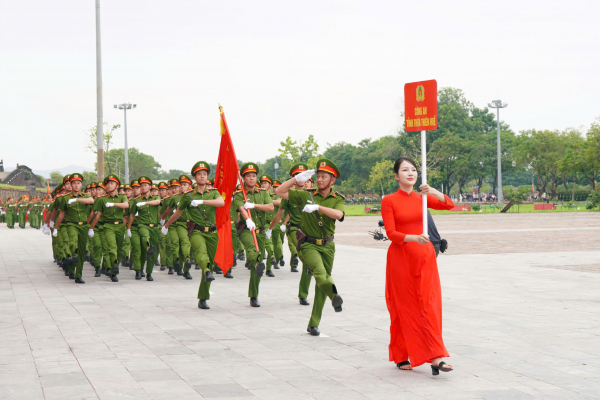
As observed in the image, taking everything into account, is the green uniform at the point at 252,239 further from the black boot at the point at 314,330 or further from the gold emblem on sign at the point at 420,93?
the gold emblem on sign at the point at 420,93

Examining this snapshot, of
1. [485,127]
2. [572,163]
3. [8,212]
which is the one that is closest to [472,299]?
[8,212]

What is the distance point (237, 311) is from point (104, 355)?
2867mm

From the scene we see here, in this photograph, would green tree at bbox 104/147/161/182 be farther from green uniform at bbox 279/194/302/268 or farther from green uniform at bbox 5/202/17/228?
green uniform at bbox 279/194/302/268

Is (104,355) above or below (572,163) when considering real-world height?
below

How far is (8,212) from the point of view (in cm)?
4575

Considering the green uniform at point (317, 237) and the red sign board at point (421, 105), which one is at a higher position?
the red sign board at point (421, 105)

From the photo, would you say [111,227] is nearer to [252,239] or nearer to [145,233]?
[145,233]

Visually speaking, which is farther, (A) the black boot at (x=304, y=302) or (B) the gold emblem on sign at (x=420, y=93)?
(A) the black boot at (x=304, y=302)

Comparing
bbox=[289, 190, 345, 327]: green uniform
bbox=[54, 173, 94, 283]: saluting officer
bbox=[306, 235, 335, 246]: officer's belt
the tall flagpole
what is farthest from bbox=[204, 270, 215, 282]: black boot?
the tall flagpole

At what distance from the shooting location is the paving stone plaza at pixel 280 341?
541 cm

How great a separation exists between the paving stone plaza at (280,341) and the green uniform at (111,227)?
1.62 feet

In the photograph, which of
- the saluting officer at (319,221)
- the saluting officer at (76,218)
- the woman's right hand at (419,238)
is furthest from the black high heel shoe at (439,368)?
the saluting officer at (76,218)

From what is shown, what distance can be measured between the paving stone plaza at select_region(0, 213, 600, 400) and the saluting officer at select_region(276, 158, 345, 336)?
0.47 m

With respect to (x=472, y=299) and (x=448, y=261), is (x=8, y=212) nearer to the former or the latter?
(x=448, y=261)
